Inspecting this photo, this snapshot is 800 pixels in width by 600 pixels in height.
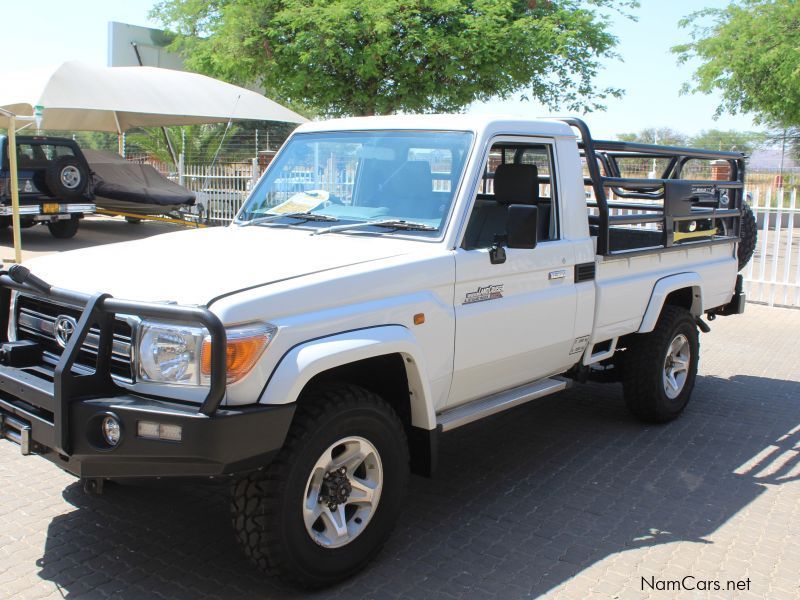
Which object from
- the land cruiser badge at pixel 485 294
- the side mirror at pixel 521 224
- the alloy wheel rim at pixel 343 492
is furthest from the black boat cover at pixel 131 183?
the alloy wheel rim at pixel 343 492

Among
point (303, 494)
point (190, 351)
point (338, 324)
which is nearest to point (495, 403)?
point (338, 324)

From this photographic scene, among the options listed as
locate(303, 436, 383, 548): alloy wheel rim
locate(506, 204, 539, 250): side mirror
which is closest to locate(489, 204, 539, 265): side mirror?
locate(506, 204, 539, 250): side mirror

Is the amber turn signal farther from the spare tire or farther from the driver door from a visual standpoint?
the spare tire

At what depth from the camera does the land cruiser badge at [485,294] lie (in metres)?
4.17

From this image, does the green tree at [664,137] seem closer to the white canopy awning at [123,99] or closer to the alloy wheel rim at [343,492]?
the white canopy awning at [123,99]

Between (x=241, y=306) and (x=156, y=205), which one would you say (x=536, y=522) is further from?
(x=156, y=205)

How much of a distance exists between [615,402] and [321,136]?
3.37 m

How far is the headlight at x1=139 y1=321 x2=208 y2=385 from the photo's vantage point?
10.4 feet

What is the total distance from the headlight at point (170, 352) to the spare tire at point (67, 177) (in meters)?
13.4

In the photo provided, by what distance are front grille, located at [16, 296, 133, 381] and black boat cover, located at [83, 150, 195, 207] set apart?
14.0 meters

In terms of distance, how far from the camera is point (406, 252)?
4.00m

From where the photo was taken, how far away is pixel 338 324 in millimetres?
3516

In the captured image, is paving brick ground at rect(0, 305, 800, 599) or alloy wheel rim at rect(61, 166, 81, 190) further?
alloy wheel rim at rect(61, 166, 81, 190)

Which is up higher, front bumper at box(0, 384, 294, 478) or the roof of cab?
Result: the roof of cab
